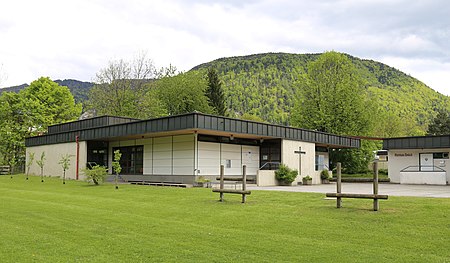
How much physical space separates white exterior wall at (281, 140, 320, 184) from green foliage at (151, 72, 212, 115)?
33.8m

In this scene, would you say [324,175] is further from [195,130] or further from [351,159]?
[351,159]

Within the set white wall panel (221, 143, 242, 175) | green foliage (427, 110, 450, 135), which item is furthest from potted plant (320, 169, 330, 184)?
green foliage (427, 110, 450, 135)

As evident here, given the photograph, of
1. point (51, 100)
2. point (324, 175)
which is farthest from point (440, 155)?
point (51, 100)

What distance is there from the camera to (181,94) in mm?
67750

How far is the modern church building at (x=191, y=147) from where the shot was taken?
2812cm

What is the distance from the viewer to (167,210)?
14.8 metres

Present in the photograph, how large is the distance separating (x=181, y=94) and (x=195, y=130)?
41.9 meters

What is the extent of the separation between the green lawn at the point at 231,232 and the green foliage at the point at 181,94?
51.0 m

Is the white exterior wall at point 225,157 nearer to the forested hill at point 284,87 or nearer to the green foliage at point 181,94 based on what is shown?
the green foliage at point 181,94

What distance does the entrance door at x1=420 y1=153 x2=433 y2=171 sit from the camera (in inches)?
1356

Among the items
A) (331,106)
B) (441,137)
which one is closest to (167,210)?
(441,137)

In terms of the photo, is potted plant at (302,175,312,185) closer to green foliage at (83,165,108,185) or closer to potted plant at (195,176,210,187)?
potted plant at (195,176,210,187)

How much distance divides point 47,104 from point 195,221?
50.7 metres

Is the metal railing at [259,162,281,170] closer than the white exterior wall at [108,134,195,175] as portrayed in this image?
No
